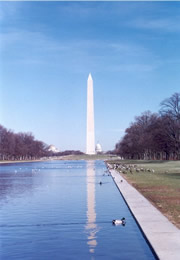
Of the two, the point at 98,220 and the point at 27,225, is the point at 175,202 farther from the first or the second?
the point at 27,225

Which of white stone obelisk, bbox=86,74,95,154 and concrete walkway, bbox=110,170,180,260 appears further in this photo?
white stone obelisk, bbox=86,74,95,154

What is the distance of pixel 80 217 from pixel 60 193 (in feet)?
27.9

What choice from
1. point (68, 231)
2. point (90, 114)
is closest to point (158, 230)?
point (68, 231)

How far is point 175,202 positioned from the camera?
57.3ft

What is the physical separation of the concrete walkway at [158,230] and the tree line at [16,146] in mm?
98758

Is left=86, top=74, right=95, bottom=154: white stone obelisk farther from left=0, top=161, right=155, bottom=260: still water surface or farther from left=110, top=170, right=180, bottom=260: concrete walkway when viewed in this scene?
left=110, top=170, right=180, bottom=260: concrete walkway

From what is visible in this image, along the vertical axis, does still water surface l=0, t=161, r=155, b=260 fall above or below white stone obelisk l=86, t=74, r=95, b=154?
below

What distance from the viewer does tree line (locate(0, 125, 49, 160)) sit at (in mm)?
113375

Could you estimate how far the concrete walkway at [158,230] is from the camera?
9.08 metres

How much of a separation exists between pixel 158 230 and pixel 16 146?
116m

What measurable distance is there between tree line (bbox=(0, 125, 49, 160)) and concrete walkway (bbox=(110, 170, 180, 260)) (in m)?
98.8

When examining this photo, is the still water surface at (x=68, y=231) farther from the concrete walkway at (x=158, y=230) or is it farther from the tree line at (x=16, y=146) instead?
the tree line at (x=16, y=146)

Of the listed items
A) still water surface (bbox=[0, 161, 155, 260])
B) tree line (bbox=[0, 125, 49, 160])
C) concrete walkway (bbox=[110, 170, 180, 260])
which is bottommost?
still water surface (bbox=[0, 161, 155, 260])

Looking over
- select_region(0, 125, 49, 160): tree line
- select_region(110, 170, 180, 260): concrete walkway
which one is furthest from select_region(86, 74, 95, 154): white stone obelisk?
select_region(110, 170, 180, 260): concrete walkway
